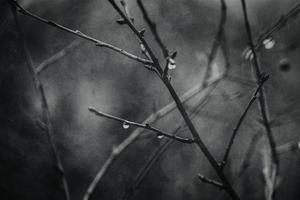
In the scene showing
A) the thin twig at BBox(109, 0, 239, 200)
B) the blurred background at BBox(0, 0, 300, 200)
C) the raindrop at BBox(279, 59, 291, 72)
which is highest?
the raindrop at BBox(279, 59, 291, 72)

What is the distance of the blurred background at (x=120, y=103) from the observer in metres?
1.89

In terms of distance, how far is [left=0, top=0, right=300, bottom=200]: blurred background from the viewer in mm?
1894

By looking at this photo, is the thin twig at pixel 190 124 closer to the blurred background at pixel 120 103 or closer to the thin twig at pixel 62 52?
the blurred background at pixel 120 103

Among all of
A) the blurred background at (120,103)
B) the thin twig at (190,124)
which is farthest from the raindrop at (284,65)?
the thin twig at (190,124)

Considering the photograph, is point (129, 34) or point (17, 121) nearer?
point (17, 121)

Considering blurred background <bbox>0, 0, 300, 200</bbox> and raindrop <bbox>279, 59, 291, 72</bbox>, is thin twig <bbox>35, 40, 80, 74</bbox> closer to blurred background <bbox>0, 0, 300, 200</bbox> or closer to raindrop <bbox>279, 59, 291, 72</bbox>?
blurred background <bbox>0, 0, 300, 200</bbox>

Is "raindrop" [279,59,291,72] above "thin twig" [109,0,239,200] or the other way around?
above

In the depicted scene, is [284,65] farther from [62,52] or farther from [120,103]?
[62,52]

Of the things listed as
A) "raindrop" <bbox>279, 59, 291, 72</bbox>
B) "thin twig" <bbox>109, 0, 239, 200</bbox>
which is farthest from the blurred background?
"thin twig" <bbox>109, 0, 239, 200</bbox>

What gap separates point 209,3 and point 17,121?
167cm

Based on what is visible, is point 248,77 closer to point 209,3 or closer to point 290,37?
point 290,37

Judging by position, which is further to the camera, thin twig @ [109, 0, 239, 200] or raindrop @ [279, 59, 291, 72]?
raindrop @ [279, 59, 291, 72]

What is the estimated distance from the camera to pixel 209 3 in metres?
2.15

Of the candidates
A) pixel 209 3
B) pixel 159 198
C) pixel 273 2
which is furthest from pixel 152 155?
pixel 273 2
